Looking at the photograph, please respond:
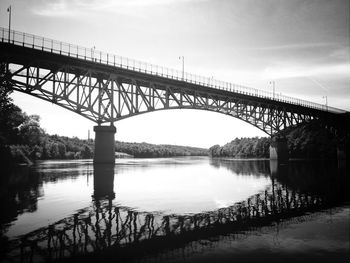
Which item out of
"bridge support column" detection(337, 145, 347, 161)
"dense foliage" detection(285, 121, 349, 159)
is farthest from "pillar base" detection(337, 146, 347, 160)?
"dense foliage" detection(285, 121, 349, 159)

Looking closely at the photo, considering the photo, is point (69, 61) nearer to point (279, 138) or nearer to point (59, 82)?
point (59, 82)

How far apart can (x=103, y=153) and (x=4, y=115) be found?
49.3 feet

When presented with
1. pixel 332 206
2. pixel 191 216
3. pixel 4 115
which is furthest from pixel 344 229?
pixel 4 115

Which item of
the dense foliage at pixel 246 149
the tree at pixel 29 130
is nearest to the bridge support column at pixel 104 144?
the tree at pixel 29 130

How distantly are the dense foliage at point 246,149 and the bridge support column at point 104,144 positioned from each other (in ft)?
285

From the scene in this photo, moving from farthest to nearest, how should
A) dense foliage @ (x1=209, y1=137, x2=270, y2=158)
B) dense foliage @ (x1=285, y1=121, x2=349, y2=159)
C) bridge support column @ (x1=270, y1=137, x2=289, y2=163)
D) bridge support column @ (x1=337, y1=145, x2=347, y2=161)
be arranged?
dense foliage @ (x1=209, y1=137, x2=270, y2=158) → dense foliage @ (x1=285, y1=121, x2=349, y2=159) → bridge support column @ (x1=337, y1=145, x2=347, y2=161) → bridge support column @ (x1=270, y1=137, x2=289, y2=163)

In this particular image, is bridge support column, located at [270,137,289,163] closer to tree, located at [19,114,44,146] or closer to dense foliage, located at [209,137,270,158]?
dense foliage, located at [209,137,270,158]

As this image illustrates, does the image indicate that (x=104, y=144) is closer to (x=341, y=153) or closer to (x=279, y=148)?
(x=279, y=148)

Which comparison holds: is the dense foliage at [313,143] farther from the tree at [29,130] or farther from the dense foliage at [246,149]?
the tree at [29,130]

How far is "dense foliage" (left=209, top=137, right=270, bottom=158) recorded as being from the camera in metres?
116

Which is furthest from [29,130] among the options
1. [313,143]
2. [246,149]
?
[246,149]

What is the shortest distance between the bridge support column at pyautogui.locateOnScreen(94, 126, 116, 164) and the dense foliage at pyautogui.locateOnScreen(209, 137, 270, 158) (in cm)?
8694

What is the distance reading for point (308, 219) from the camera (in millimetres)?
10695

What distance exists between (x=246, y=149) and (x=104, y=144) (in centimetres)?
10247
